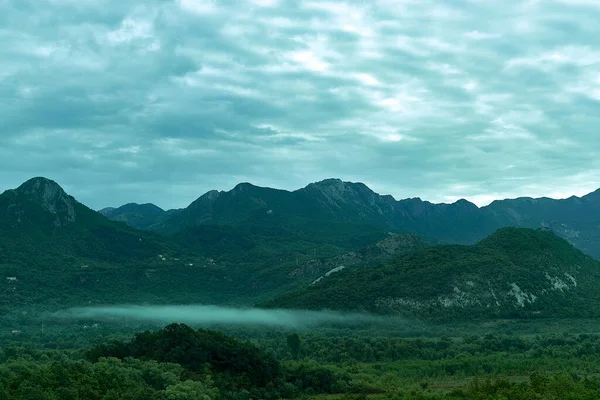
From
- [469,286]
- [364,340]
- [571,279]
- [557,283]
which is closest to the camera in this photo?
[364,340]

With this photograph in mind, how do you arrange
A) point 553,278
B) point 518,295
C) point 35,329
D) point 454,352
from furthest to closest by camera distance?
point 553,278 → point 518,295 → point 35,329 → point 454,352

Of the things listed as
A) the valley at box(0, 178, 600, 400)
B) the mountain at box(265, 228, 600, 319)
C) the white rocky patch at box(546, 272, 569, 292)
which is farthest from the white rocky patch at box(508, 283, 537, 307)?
the white rocky patch at box(546, 272, 569, 292)

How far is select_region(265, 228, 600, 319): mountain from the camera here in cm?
16400

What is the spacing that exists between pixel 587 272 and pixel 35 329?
498ft

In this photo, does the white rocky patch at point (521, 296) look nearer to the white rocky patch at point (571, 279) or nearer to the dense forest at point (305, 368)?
the white rocky patch at point (571, 279)

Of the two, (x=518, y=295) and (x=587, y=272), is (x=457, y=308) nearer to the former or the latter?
(x=518, y=295)

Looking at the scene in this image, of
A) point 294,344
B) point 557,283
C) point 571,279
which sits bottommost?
point 294,344

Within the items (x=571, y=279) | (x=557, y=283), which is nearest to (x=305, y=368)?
(x=557, y=283)

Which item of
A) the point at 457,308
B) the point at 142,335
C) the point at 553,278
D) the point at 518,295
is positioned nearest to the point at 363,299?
the point at 457,308

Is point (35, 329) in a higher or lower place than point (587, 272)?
lower

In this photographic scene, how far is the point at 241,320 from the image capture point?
6772 inches

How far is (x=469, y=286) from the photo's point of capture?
6634 inches

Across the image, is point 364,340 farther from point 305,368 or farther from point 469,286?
point 469,286

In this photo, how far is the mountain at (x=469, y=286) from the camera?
538 ft
